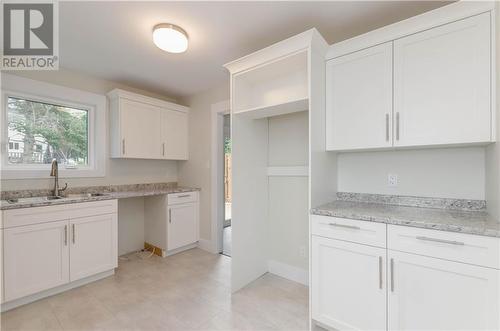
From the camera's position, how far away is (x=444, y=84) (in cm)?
148

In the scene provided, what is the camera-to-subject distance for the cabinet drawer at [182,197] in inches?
123

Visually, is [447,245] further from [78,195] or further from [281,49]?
[78,195]

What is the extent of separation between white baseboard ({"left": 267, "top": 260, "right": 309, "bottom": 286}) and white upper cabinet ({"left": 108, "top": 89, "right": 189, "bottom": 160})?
210 cm

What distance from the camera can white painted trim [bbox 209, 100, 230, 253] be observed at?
131 inches

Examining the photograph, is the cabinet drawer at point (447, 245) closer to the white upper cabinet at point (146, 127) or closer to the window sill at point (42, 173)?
the white upper cabinet at point (146, 127)

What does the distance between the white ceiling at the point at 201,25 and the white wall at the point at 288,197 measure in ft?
2.76

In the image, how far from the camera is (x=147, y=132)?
320 centimetres

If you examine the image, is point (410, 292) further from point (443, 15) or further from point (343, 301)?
point (443, 15)

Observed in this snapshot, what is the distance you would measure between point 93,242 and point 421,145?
3069 mm

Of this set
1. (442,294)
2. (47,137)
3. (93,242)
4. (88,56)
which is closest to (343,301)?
(442,294)

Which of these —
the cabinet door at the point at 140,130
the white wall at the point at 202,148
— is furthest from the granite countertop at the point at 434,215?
the cabinet door at the point at 140,130

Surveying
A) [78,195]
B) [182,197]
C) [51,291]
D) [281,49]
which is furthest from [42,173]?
[281,49]

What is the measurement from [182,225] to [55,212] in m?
1.46

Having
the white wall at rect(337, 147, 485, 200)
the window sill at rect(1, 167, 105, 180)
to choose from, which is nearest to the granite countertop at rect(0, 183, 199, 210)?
A: the window sill at rect(1, 167, 105, 180)
